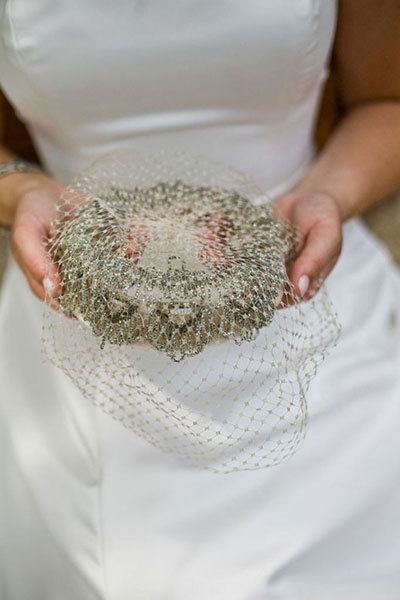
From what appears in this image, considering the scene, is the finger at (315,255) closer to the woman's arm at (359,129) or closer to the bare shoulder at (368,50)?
the woman's arm at (359,129)

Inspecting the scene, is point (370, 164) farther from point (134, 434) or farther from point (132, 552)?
point (132, 552)

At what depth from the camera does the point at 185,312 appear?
631mm

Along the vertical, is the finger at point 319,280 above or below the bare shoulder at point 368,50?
below

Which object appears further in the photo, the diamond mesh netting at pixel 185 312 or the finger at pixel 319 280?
the finger at pixel 319 280

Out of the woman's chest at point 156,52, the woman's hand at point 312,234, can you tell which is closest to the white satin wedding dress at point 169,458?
the woman's chest at point 156,52

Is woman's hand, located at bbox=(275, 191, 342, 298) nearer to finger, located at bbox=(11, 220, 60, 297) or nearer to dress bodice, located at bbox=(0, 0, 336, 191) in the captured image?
dress bodice, located at bbox=(0, 0, 336, 191)

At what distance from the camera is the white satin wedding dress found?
75 cm

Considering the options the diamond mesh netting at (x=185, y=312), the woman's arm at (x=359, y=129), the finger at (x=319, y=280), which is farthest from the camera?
the woman's arm at (x=359, y=129)

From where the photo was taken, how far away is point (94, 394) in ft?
2.67

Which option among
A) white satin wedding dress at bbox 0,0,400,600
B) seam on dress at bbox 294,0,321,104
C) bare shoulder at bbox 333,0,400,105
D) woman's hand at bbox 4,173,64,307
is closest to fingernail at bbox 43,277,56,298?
woman's hand at bbox 4,173,64,307

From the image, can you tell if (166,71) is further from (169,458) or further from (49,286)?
(169,458)

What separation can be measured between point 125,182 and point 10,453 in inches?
15.1

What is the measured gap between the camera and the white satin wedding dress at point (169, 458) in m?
0.75

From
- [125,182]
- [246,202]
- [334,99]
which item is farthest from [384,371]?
[334,99]
